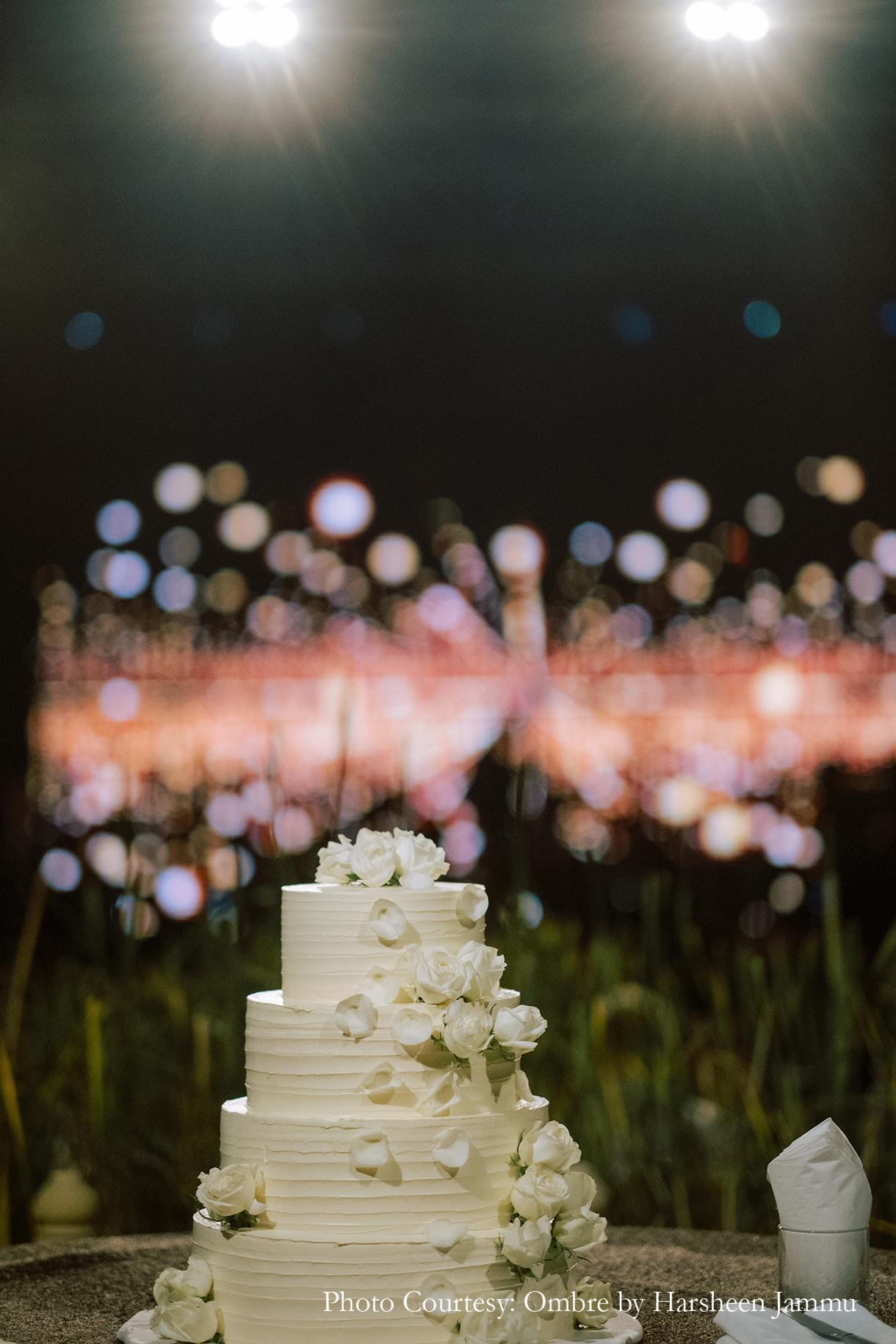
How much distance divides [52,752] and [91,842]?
1.14ft

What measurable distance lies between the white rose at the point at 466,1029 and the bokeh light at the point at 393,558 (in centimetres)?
229

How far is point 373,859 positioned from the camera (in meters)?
1.45

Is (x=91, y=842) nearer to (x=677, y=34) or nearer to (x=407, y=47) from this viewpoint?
(x=407, y=47)

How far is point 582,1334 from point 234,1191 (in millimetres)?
435

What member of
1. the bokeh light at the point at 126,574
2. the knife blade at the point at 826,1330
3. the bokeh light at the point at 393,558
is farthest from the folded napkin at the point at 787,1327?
the bokeh light at the point at 126,574

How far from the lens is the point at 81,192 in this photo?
3.28 m

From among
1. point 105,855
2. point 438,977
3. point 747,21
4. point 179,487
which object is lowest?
point 438,977

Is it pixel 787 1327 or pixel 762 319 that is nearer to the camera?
pixel 787 1327

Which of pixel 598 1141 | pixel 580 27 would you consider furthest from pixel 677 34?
pixel 598 1141

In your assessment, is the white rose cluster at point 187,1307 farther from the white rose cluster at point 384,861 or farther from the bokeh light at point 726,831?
the bokeh light at point 726,831

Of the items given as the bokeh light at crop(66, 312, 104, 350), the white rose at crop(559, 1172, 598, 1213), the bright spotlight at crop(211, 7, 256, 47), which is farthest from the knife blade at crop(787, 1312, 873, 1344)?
the bokeh light at crop(66, 312, 104, 350)

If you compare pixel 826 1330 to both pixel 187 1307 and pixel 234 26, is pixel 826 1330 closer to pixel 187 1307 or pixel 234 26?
pixel 187 1307

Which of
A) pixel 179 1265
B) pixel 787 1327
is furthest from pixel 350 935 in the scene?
pixel 179 1265

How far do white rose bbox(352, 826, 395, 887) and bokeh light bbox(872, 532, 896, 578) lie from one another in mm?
2304
